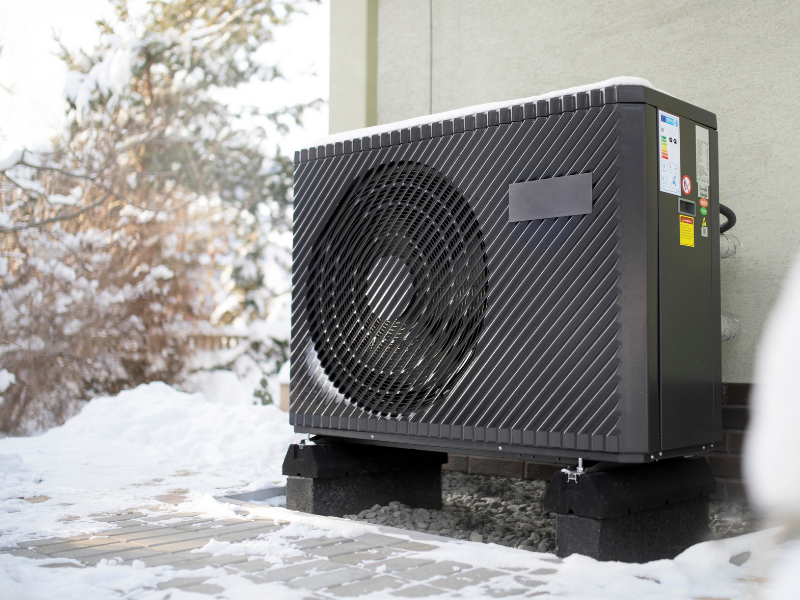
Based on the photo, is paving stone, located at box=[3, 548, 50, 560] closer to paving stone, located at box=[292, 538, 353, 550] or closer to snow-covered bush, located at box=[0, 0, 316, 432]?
paving stone, located at box=[292, 538, 353, 550]

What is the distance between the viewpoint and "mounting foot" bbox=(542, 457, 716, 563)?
83.9 inches

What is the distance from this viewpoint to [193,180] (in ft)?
29.5

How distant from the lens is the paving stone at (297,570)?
6.11 feet

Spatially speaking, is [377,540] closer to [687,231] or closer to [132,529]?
[132,529]

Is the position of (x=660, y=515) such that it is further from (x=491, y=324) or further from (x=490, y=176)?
(x=490, y=176)

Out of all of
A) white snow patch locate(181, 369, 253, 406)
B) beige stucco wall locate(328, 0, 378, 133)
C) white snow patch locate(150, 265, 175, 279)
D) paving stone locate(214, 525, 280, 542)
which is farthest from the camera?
white snow patch locate(181, 369, 253, 406)

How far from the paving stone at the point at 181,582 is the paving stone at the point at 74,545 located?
505mm

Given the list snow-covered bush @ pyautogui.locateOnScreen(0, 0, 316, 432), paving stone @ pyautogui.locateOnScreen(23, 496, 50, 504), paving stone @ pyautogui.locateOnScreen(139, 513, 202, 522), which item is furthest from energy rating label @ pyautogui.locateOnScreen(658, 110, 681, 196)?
snow-covered bush @ pyautogui.locateOnScreen(0, 0, 316, 432)

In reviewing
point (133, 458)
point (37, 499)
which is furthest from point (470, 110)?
point (133, 458)

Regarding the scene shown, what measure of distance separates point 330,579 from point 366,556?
0.80 ft

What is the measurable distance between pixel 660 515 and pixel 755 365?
90cm

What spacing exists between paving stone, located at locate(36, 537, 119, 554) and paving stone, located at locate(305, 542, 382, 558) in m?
0.62

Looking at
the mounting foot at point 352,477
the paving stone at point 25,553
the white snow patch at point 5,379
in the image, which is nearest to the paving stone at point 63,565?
the paving stone at point 25,553

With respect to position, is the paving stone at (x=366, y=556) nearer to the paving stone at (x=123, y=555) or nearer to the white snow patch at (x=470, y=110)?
the paving stone at (x=123, y=555)
